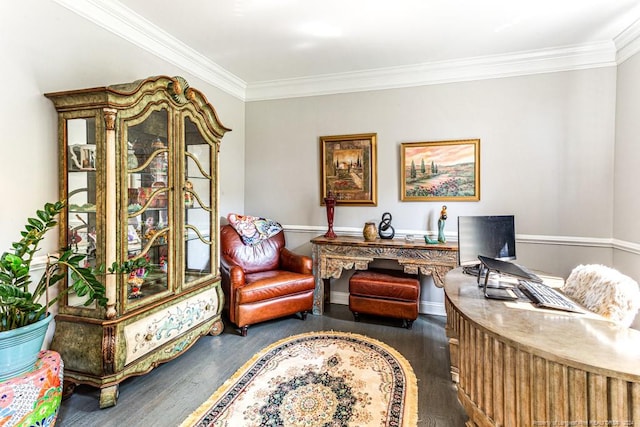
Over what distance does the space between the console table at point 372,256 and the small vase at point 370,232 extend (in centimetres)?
6

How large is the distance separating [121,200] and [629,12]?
4024 mm

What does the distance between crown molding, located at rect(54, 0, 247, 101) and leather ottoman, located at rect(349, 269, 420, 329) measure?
2.76 m

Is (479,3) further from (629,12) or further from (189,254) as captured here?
(189,254)

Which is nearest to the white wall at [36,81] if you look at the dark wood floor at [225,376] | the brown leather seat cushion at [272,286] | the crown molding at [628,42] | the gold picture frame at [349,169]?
the dark wood floor at [225,376]

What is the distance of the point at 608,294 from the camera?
1.57m

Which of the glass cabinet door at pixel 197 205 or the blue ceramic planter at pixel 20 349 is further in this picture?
the glass cabinet door at pixel 197 205

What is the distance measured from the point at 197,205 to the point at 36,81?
51.7 inches

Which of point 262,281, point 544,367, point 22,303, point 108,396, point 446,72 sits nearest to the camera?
point 544,367

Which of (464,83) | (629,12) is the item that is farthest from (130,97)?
(629,12)

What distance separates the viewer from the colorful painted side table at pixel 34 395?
1.47 m

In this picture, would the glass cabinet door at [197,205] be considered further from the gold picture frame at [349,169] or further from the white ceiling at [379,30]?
the gold picture frame at [349,169]

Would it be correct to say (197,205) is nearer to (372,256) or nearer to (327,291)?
(372,256)

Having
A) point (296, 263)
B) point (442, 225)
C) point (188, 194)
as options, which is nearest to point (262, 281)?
point (296, 263)

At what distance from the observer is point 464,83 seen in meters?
3.50
